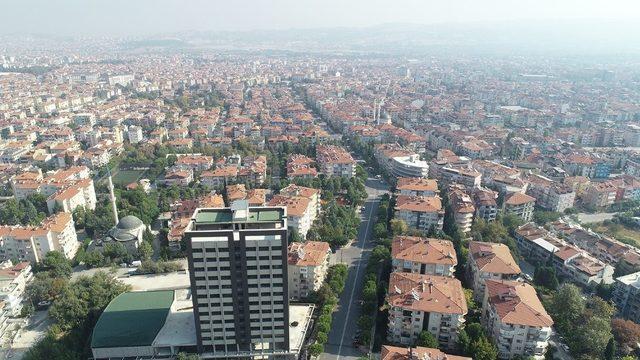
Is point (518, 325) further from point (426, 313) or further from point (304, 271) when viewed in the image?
point (304, 271)

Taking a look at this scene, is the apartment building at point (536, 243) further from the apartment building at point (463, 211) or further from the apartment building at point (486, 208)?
the apartment building at point (463, 211)

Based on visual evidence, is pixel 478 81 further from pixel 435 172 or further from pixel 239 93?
pixel 435 172

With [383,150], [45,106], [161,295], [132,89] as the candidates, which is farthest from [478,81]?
[161,295]

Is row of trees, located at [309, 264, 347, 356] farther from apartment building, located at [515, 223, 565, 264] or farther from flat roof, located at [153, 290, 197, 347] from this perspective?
apartment building, located at [515, 223, 565, 264]

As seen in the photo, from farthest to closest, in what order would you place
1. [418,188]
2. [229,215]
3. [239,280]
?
[418,188]
[229,215]
[239,280]

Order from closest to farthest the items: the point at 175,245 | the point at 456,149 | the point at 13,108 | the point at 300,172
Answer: the point at 175,245, the point at 300,172, the point at 456,149, the point at 13,108

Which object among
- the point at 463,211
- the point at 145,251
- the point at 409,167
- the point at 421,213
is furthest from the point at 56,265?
the point at 409,167
